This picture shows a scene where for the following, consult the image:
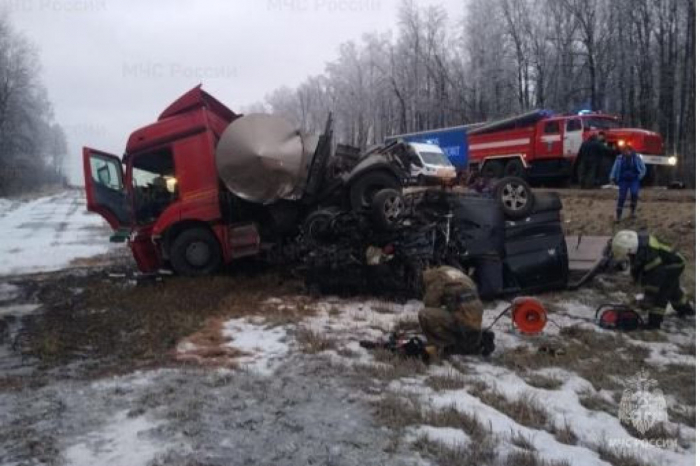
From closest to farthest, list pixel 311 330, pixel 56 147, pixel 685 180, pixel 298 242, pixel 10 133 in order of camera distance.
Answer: pixel 311 330, pixel 298 242, pixel 685 180, pixel 10 133, pixel 56 147

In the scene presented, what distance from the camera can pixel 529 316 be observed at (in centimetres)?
609

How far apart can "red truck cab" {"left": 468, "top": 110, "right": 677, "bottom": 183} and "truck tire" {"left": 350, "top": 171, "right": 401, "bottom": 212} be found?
1022 centimetres

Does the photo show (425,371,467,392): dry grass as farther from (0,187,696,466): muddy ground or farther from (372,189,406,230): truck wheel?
(372,189,406,230): truck wheel

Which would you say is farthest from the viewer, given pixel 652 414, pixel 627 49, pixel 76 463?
pixel 627 49

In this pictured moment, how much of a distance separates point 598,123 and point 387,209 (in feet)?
39.7

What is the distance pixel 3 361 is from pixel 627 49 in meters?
35.9

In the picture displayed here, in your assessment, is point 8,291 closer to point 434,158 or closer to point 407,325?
point 407,325

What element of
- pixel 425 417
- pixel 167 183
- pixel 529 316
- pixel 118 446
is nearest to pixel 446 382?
pixel 425 417

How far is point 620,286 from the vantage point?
8.17 metres

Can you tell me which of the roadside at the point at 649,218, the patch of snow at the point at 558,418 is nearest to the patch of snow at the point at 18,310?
the patch of snow at the point at 558,418

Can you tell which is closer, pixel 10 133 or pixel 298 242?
pixel 298 242

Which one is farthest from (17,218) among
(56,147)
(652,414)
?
(56,147)

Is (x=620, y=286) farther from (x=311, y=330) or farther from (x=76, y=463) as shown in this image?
(x=76, y=463)

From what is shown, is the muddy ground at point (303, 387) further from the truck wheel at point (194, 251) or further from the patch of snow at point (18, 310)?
the truck wheel at point (194, 251)
